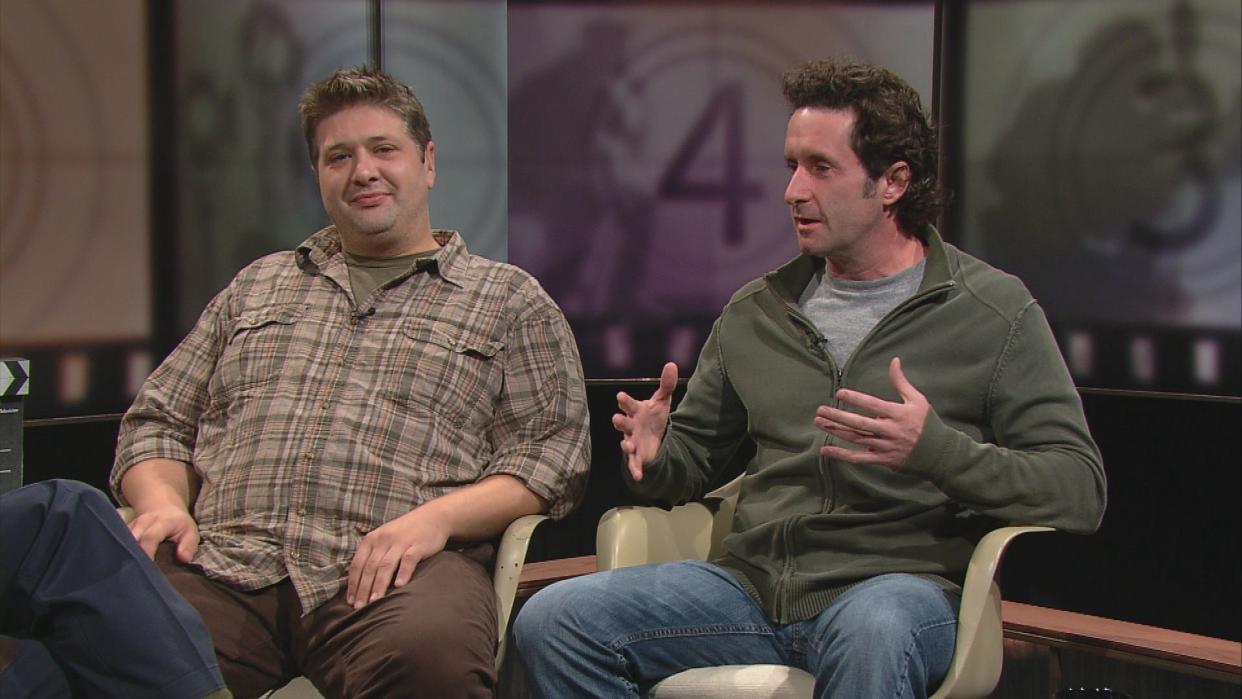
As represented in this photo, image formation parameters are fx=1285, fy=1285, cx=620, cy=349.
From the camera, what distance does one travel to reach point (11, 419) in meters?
3.04

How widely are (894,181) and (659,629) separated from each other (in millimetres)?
1043

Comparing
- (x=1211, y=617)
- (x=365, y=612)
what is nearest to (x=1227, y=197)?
(x=1211, y=617)

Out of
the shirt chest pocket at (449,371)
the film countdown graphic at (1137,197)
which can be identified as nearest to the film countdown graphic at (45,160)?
the shirt chest pocket at (449,371)

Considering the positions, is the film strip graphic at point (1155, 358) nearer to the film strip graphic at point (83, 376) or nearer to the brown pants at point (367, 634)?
the brown pants at point (367, 634)

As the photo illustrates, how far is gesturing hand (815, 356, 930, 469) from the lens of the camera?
87.0 inches

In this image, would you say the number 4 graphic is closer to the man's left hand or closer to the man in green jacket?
the man in green jacket

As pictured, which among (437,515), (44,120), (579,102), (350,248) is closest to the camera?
(437,515)

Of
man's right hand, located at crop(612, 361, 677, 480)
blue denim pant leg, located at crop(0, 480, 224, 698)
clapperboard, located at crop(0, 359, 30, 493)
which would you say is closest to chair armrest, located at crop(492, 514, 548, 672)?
man's right hand, located at crop(612, 361, 677, 480)

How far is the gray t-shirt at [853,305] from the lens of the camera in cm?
262

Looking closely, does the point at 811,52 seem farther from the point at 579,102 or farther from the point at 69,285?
the point at 69,285

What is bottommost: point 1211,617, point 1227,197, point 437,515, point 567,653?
point 1211,617

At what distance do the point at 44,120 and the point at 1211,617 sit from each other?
11.2 ft

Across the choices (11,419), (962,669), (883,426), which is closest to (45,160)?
(11,419)

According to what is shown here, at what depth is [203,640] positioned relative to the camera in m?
2.17
